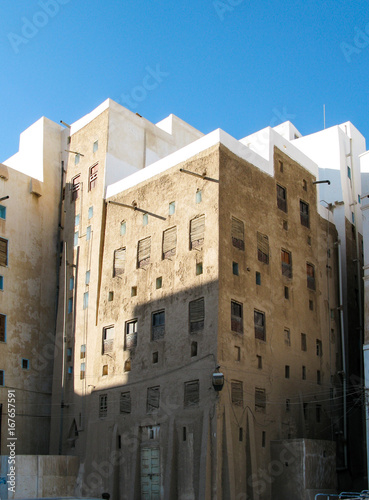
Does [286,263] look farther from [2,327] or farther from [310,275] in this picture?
[2,327]

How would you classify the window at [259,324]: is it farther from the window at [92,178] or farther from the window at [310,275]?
the window at [92,178]

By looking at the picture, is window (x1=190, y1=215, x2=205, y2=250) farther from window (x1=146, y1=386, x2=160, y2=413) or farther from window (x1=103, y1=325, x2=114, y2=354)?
window (x1=146, y1=386, x2=160, y2=413)

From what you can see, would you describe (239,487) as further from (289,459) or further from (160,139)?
(160,139)

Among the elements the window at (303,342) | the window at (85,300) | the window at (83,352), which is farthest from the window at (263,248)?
the window at (83,352)

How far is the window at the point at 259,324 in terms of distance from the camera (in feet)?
113

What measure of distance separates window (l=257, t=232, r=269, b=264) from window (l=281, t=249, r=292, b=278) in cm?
150

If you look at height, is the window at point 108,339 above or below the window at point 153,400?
above

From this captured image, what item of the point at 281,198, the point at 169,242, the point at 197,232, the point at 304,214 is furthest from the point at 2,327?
the point at 304,214

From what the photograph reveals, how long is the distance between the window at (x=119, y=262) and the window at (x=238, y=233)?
23.7ft

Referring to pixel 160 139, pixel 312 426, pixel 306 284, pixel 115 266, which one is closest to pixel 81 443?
pixel 115 266

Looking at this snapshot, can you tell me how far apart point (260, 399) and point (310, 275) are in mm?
9283

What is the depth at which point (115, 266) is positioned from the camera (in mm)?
39062

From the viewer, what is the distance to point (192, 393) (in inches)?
1268

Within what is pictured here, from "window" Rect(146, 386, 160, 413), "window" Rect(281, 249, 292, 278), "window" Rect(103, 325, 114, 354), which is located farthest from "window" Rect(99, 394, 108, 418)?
"window" Rect(281, 249, 292, 278)
